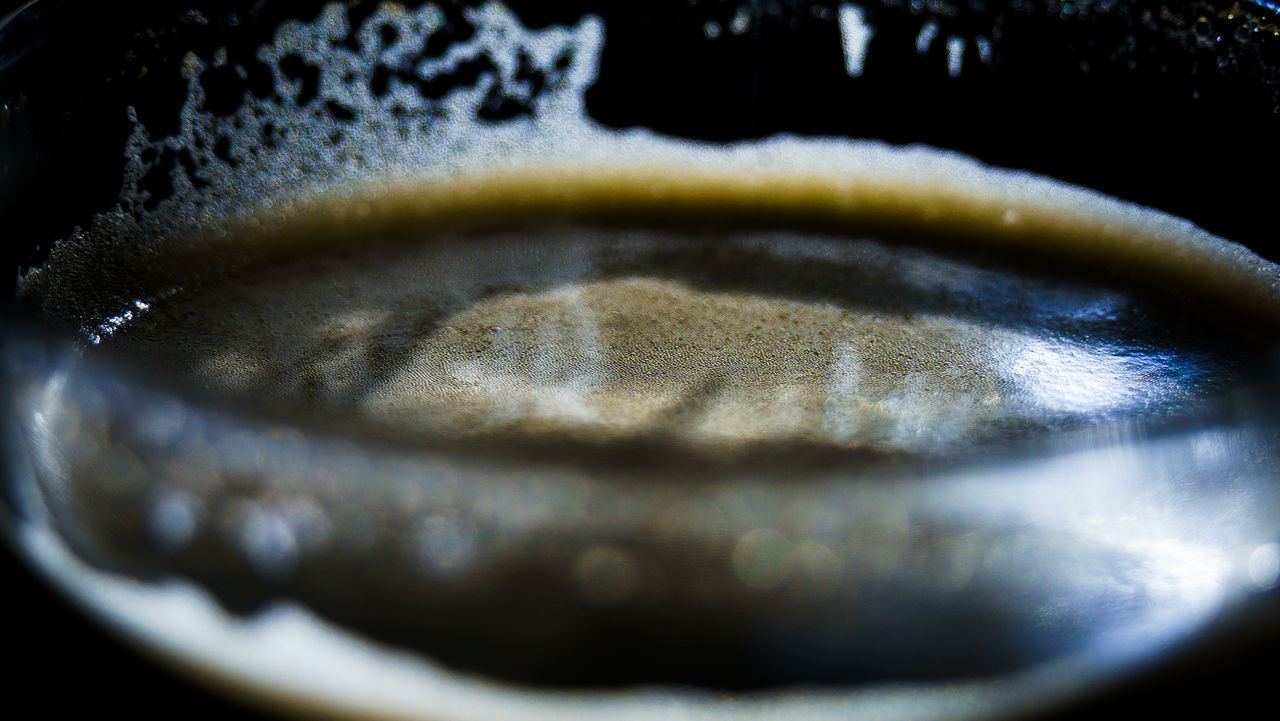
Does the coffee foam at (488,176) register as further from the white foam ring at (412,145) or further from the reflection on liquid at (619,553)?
the reflection on liquid at (619,553)

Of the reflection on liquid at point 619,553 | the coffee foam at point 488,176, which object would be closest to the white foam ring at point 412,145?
the coffee foam at point 488,176

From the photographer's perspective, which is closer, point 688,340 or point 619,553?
point 619,553

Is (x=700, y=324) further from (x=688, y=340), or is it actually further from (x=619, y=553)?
(x=619, y=553)

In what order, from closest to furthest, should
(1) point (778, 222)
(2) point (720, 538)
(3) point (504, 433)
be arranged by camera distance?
1. (2) point (720, 538)
2. (3) point (504, 433)
3. (1) point (778, 222)

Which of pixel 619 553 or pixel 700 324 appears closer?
pixel 619 553

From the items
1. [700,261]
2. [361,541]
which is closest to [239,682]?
[361,541]

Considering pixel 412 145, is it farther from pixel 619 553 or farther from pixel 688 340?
pixel 619 553

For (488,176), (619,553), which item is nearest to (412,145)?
(488,176)

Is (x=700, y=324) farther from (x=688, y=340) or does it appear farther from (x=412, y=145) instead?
(x=412, y=145)

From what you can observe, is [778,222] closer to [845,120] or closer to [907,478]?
[845,120]
